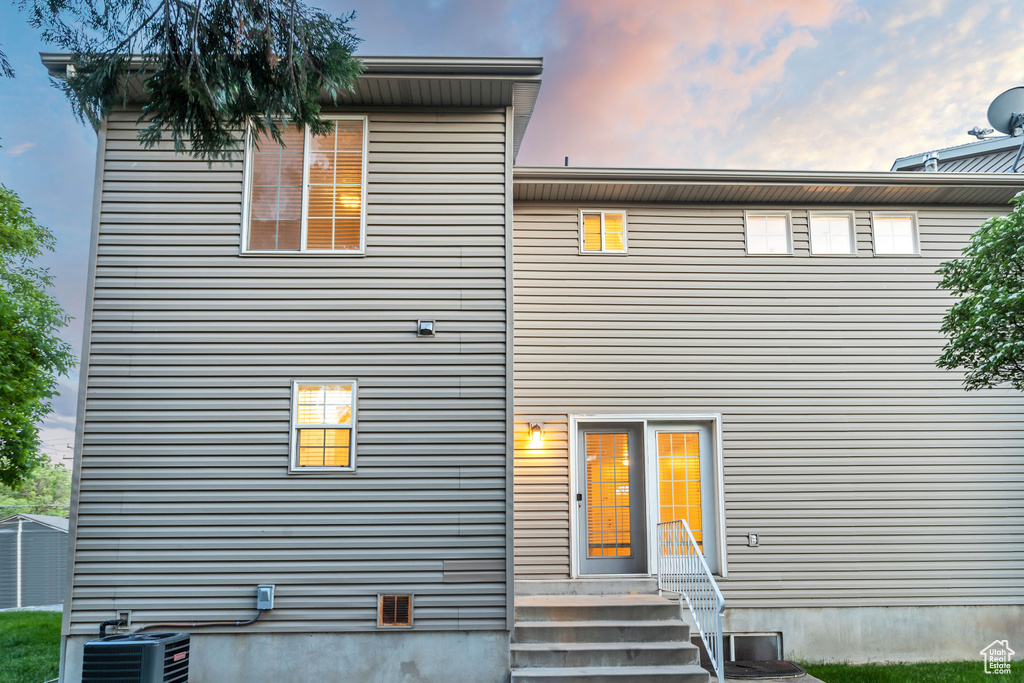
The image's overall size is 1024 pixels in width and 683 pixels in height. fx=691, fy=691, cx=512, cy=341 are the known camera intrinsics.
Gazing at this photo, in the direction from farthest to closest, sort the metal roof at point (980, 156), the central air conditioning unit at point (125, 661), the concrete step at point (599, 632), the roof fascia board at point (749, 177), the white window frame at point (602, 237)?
the metal roof at point (980, 156)
the white window frame at point (602, 237)
the roof fascia board at point (749, 177)
the concrete step at point (599, 632)
the central air conditioning unit at point (125, 661)

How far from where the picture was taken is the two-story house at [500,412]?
6051 millimetres

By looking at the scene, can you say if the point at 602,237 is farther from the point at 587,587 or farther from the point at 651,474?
the point at 587,587

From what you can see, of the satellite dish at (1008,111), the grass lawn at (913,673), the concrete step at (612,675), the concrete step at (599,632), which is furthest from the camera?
the satellite dish at (1008,111)

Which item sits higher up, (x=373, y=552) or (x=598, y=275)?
(x=598, y=275)

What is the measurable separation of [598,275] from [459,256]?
7.48 feet

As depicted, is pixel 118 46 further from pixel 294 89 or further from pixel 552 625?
pixel 552 625

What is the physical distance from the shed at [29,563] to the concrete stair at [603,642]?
30.8ft

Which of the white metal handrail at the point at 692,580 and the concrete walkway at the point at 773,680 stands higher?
the white metal handrail at the point at 692,580

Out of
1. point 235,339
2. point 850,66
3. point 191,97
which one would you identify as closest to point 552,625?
point 235,339

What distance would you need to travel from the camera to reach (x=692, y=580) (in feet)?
22.6

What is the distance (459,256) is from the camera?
6484mm

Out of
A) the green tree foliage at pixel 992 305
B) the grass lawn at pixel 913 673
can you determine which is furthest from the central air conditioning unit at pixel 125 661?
the green tree foliage at pixel 992 305

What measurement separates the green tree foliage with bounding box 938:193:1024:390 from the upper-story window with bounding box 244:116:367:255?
5.98 meters

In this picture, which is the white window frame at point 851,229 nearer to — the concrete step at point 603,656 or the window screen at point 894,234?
the window screen at point 894,234
